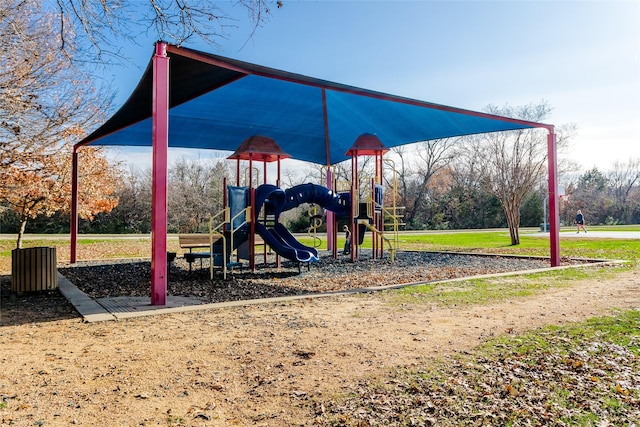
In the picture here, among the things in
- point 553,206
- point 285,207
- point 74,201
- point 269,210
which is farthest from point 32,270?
point 553,206

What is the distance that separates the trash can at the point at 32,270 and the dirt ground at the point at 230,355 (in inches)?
98.3

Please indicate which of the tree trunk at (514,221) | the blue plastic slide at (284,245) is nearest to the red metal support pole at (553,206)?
the blue plastic slide at (284,245)

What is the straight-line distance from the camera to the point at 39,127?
428 inches

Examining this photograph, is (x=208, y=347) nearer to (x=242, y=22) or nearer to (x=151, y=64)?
(x=242, y=22)

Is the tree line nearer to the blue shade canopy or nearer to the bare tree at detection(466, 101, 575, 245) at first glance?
the bare tree at detection(466, 101, 575, 245)

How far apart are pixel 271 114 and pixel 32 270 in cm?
661

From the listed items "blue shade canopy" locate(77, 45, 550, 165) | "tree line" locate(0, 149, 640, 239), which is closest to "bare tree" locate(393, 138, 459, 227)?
"tree line" locate(0, 149, 640, 239)

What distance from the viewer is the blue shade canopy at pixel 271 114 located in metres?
7.31

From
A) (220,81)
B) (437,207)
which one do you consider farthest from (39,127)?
(437,207)

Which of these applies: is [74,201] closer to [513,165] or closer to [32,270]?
[32,270]

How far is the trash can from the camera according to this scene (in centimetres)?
732

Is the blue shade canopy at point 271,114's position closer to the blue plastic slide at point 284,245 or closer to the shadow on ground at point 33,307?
the blue plastic slide at point 284,245

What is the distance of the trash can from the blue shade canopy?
332 centimetres

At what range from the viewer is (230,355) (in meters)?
3.75
